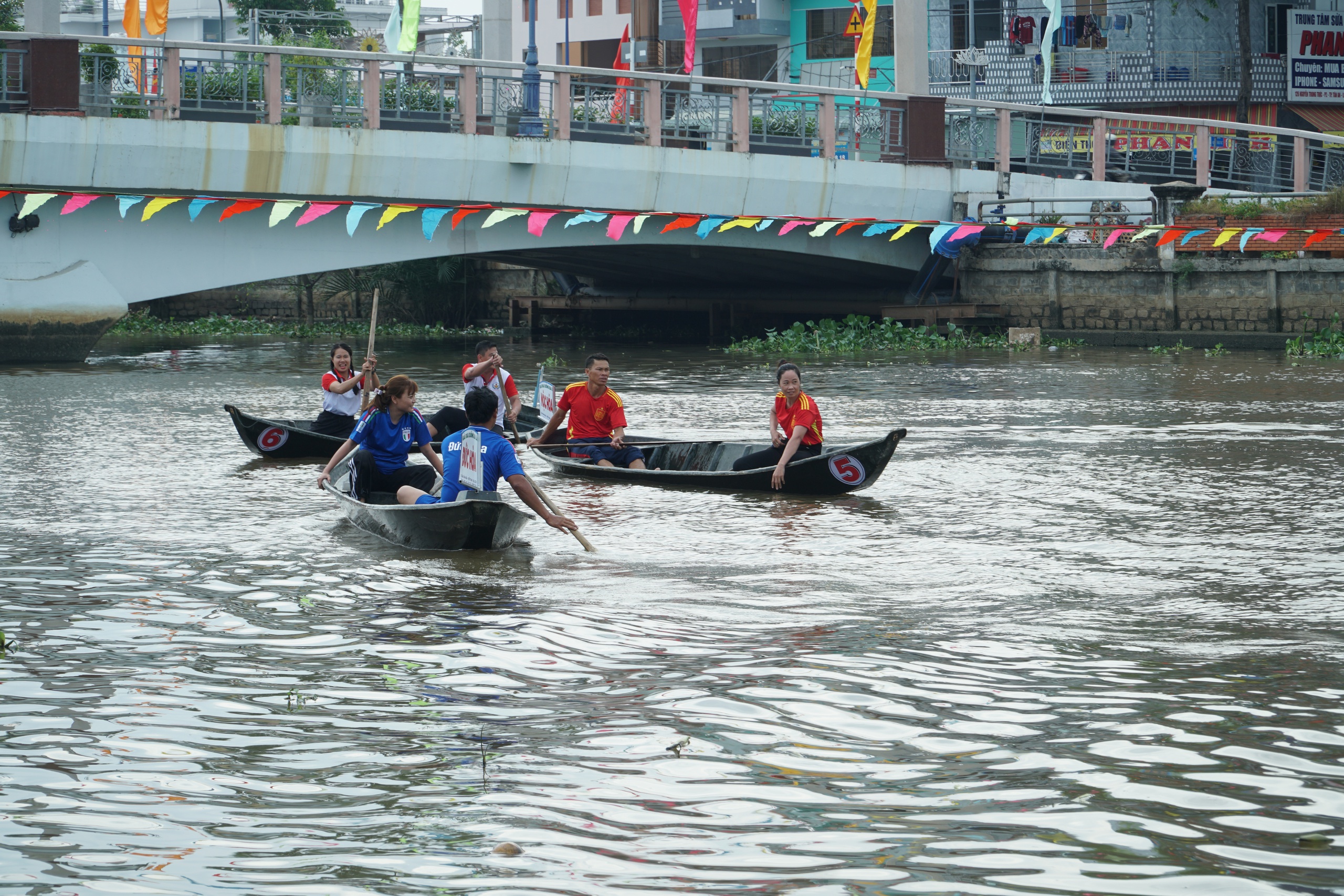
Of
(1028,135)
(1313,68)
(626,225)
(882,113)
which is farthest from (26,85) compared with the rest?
(1313,68)

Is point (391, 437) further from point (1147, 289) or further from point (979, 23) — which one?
point (979, 23)

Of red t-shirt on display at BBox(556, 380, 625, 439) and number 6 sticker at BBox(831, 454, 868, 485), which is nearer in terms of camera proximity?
number 6 sticker at BBox(831, 454, 868, 485)

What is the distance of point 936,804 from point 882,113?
2627cm

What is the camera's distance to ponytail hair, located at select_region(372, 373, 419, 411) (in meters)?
11.7

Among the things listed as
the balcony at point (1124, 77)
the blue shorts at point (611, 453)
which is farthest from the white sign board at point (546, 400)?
the balcony at point (1124, 77)

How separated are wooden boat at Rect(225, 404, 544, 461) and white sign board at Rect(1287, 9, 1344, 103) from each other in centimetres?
3459

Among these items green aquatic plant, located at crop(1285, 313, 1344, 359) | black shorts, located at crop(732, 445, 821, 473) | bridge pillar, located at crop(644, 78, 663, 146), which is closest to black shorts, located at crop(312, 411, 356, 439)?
black shorts, located at crop(732, 445, 821, 473)

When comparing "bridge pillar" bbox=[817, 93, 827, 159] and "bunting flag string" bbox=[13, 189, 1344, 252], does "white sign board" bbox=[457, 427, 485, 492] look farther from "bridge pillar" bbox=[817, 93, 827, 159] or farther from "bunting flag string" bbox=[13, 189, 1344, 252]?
"bridge pillar" bbox=[817, 93, 827, 159]

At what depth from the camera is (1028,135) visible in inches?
1297

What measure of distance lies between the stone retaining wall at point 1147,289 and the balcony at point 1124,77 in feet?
44.7

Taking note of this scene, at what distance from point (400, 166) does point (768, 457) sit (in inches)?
565

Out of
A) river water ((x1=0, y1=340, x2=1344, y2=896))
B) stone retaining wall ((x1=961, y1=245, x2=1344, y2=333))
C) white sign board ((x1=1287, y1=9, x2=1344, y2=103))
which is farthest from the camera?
white sign board ((x1=1287, y1=9, x2=1344, y2=103))

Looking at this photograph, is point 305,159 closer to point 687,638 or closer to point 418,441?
point 418,441

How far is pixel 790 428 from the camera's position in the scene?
13422 millimetres
